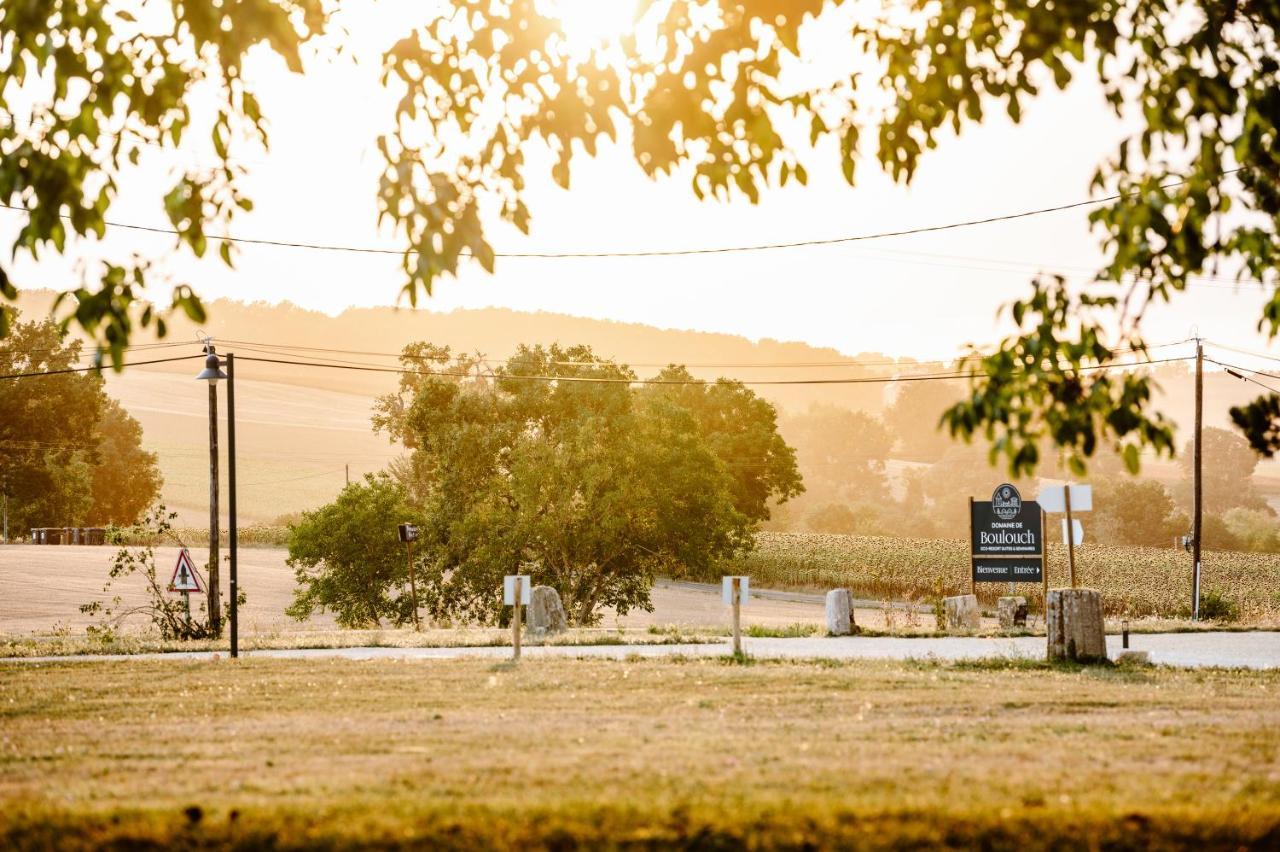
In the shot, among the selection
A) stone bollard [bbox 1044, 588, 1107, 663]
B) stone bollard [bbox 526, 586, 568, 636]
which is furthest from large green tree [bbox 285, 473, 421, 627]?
stone bollard [bbox 1044, 588, 1107, 663]

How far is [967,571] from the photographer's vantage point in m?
60.9

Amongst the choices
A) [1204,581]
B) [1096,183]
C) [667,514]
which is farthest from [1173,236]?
[1204,581]

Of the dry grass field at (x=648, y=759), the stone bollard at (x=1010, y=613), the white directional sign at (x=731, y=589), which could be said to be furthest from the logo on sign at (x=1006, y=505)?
the dry grass field at (x=648, y=759)

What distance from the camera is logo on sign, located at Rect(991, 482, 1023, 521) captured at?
3122cm

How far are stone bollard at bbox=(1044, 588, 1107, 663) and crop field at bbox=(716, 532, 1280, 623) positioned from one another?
27.8 metres

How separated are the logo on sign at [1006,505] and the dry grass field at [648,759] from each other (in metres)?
15.2

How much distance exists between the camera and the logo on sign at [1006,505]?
31.2 meters

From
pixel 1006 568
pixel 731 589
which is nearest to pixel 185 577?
pixel 731 589

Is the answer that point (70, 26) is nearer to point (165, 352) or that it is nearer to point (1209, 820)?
point (1209, 820)

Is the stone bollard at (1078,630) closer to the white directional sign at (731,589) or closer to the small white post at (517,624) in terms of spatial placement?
the white directional sign at (731,589)

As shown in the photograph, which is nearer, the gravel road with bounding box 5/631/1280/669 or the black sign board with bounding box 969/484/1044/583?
the gravel road with bounding box 5/631/1280/669

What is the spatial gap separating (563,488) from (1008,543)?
14.0 meters

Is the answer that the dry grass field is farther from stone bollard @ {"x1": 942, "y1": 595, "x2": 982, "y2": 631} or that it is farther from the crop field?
the crop field

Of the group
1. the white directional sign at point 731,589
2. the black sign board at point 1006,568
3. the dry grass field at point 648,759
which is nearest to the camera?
the dry grass field at point 648,759
